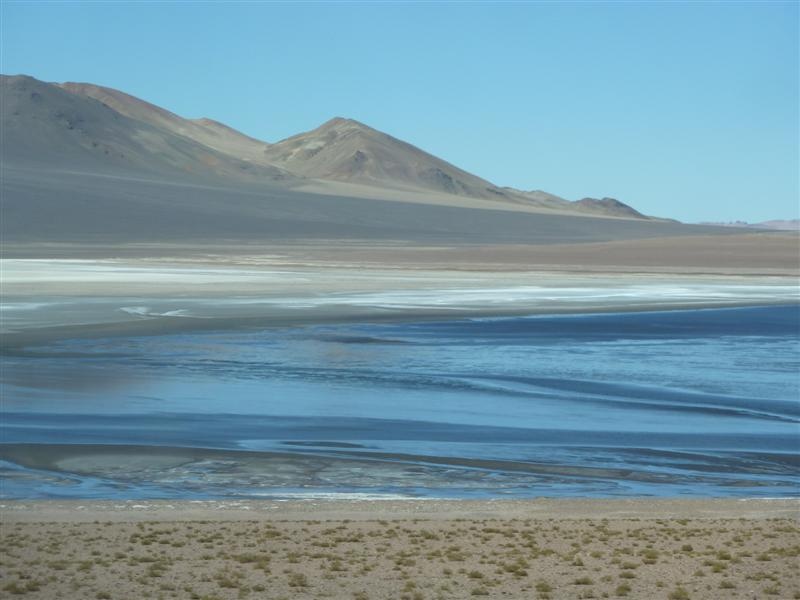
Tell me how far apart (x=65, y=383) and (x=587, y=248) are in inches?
2325

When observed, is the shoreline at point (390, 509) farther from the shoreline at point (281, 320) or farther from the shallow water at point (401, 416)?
the shoreline at point (281, 320)

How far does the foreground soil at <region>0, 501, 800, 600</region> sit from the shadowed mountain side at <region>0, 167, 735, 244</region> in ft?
253

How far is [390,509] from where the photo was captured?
1136 cm

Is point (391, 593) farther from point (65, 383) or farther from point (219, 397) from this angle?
point (65, 383)

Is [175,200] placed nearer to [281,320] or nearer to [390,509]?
[281,320]

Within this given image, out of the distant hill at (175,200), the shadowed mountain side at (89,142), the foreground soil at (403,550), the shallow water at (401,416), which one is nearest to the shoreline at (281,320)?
the shallow water at (401,416)

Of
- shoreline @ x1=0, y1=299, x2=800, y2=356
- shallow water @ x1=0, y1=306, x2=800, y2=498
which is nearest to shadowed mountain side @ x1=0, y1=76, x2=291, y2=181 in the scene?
shoreline @ x1=0, y1=299, x2=800, y2=356

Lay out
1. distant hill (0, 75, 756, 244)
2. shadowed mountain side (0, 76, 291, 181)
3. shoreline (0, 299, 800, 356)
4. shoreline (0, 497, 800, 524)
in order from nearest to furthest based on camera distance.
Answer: shoreline (0, 497, 800, 524), shoreline (0, 299, 800, 356), distant hill (0, 75, 756, 244), shadowed mountain side (0, 76, 291, 181)

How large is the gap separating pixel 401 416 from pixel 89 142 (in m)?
135

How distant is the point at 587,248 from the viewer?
7600cm

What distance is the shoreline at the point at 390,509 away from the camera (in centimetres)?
1092

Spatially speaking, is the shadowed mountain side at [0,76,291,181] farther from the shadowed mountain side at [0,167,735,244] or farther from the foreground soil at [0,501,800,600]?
the foreground soil at [0,501,800,600]

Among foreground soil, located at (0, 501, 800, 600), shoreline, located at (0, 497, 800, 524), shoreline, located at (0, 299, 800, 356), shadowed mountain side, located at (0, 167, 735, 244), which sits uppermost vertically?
shadowed mountain side, located at (0, 167, 735, 244)

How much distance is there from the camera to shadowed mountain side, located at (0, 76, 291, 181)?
13562 cm
